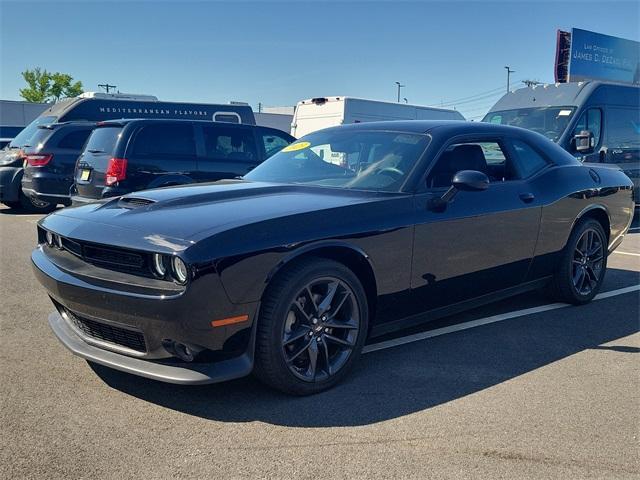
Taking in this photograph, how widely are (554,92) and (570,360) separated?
832 cm

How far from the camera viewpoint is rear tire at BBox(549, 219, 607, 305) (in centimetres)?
526

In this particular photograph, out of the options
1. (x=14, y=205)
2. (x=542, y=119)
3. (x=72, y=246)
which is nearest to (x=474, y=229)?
(x=72, y=246)

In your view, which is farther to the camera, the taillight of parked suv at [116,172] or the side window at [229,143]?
the side window at [229,143]

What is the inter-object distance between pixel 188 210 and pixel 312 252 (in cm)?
76

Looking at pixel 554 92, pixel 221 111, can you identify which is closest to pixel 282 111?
pixel 221 111

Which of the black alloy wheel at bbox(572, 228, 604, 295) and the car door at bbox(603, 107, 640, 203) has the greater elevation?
the car door at bbox(603, 107, 640, 203)

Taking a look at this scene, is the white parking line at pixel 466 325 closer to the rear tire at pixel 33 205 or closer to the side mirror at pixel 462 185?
the side mirror at pixel 462 185

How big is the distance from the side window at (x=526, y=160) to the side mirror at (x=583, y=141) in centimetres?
577

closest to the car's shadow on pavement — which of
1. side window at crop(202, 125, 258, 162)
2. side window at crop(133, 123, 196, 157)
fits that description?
side window at crop(133, 123, 196, 157)

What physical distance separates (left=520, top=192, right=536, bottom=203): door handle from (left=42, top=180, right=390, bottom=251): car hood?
1.41 metres

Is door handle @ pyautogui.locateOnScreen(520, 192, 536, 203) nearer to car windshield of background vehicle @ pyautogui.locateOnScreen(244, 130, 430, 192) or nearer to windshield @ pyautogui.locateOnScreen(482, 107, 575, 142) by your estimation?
car windshield of background vehicle @ pyautogui.locateOnScreen(244, 130, 430, 192)

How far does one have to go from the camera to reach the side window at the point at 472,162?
4262 millimetres

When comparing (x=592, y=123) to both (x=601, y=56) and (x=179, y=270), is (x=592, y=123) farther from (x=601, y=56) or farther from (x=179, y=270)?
(x=601, y=56)

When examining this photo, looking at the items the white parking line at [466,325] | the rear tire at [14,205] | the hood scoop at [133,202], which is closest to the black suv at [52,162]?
the rear tire at [14,205]
